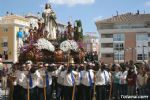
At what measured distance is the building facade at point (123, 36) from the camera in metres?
86.5

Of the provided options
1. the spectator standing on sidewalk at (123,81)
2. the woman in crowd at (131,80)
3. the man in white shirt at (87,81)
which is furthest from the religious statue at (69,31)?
the man in white shirt at (87,81)

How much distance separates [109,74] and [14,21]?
216ft

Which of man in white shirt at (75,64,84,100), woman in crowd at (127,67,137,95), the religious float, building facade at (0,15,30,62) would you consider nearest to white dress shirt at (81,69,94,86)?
man in white shirt at (75,64,84,100)

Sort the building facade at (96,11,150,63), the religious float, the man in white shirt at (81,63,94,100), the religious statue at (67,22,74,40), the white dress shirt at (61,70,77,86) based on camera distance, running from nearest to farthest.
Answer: the white dress shirt at (61,70,77,86)
the man in white shirt at (81,63,94,100)
the religious float
the religious statue at (67,22,74,40)
the building facade at (96,11,150,63)

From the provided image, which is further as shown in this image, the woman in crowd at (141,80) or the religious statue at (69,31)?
the religious statue at (69,31)

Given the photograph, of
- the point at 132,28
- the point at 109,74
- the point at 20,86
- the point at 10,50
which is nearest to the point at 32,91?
the point at 20,86

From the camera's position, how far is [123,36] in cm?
8794

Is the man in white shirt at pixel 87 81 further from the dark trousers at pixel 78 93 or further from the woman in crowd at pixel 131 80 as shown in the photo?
the woman in crowd at pixel 131 80

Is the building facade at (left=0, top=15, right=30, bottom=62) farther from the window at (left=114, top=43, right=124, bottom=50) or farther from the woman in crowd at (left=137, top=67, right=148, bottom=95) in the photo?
the woman in crowd at (left=137, top=67, right=148, bottom=95)

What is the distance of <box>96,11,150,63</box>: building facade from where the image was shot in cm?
8650

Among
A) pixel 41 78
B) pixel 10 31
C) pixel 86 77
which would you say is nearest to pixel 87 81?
pixel 86 77

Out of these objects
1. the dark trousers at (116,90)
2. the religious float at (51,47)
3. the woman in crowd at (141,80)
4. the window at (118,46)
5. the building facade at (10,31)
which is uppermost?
the building facade at (10,31)

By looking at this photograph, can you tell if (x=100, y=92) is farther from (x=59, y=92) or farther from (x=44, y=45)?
(x=44, y=45)

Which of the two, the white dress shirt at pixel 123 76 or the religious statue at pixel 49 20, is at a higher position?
the religious statue at pixel 49 20
